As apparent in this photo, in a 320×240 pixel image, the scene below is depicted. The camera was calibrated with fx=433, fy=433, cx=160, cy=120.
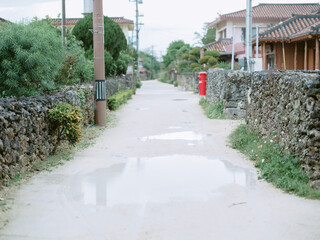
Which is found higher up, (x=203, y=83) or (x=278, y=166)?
(x=203, y=83)

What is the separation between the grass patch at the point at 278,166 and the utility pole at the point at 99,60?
5.18 m

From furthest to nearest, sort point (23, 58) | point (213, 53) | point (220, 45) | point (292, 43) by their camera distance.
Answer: point (220, 45)
point (213, 53)
point (292, 43)
point (23, 58)

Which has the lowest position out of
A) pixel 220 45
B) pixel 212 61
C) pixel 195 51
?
pixel 212 61

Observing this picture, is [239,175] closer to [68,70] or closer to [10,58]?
[10,58]

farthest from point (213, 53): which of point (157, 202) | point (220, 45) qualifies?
point (157, 202)

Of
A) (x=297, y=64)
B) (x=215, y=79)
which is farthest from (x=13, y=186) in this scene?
(x=297, y=64)

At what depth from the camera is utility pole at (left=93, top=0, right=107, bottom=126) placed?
12.6 metres

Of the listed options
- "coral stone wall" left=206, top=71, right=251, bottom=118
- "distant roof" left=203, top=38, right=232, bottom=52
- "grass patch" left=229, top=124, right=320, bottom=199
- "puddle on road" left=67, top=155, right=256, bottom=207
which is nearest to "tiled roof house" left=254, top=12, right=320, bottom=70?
"coral stone wall" left=206, top=71, right=251, bottom=118

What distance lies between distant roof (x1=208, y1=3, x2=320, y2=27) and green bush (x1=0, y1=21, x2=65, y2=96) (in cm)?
3352

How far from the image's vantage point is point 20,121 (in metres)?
6.77

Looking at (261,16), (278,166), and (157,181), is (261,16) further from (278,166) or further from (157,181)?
(157,181)

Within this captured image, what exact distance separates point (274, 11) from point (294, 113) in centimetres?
3824

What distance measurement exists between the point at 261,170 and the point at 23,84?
578 centimetres

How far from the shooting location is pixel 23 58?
9.38 m
